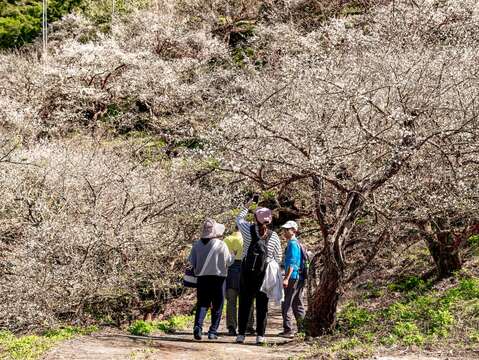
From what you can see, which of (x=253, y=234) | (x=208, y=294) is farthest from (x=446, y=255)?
(x=208, y=294)

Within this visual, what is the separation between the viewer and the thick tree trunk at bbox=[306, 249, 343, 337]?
20.5ft

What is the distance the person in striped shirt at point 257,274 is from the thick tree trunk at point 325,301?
0.57 m

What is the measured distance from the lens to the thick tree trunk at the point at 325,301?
20.5 ft

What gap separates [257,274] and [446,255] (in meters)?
3.68

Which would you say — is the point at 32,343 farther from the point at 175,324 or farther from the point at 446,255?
the point at 446,255

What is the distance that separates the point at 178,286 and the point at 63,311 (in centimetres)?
233

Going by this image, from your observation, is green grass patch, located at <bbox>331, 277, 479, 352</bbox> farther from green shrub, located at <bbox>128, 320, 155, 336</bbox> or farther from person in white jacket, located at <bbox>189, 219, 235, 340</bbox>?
green shrub, located at <bbox>128, 320, 155, 336</bbox>

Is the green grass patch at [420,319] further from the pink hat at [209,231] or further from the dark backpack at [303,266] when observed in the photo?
the pink hat at [209,231]

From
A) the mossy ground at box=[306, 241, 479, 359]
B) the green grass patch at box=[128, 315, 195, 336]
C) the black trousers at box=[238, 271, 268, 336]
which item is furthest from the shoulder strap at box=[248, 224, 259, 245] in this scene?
the green grass patch at box=[128, 315, 195, 336]

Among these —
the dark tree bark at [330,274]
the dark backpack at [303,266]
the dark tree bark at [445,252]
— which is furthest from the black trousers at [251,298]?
the dark tree bark at [445,252]

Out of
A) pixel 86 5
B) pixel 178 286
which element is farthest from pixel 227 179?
pixel 86 5

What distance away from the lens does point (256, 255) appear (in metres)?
5.99

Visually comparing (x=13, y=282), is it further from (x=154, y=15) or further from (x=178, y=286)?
(x=154, y=15)

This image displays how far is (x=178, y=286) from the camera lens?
9.99 metres
